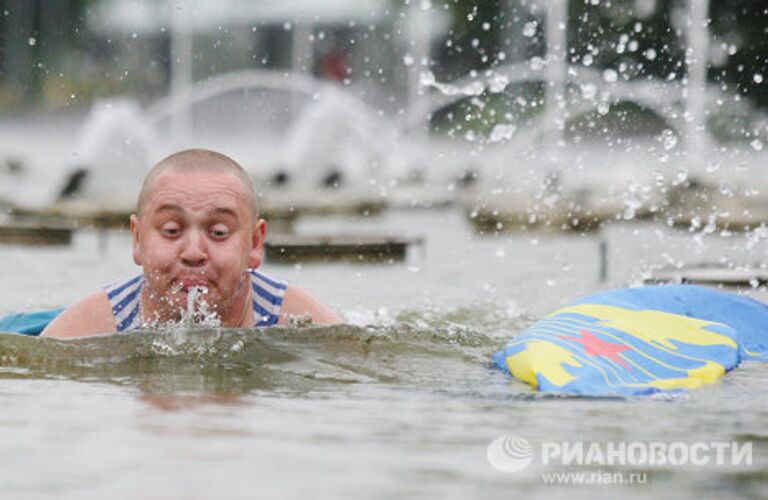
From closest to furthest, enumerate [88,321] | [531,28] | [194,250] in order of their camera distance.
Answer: [194,250]
[88,321]
[531,28]

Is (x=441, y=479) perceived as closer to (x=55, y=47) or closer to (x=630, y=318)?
(x=630, y=318)

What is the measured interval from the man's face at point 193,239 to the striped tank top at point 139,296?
0.65 ft

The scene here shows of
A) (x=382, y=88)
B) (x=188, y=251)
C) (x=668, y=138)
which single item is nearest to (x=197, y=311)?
(x=188, y=251)

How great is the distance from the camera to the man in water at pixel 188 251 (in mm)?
7262

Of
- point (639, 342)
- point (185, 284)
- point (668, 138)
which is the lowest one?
point (639, 342)

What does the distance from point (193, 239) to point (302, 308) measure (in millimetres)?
840

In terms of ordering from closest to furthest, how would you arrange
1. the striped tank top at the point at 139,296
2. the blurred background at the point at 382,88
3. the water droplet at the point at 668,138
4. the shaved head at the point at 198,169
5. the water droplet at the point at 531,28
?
the shaved head at the point at 198,169, the striped tank top at the point at 139,296, the water droplet at the point at 668,138, the blurred background at the point at 382,88, the water droplet at the point at 531,28

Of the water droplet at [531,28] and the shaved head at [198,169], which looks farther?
the water droplet at [531,28]

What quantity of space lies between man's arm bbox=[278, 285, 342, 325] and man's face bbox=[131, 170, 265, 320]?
45 cm

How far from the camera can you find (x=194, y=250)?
7.20 m

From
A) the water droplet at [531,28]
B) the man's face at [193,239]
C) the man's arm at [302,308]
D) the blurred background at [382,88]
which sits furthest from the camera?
the water droplet at [531,28]

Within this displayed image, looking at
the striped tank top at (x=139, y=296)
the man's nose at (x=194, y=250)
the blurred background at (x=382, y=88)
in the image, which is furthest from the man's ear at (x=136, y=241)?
the blurred background at (x=382, y=88)

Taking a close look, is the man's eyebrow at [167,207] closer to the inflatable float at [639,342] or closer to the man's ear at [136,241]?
the man's ear at [136,241]

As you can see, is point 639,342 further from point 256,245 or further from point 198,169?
point 198,169
